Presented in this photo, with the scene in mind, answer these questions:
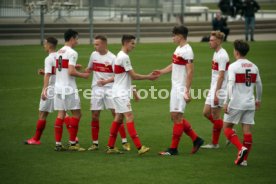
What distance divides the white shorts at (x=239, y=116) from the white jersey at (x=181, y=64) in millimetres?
1152

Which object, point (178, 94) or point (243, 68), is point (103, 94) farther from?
point (243, 68)

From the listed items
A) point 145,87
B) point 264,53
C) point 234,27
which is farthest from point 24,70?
point 234,27

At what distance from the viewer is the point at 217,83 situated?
535 inches

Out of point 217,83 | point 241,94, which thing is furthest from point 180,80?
point 241,94

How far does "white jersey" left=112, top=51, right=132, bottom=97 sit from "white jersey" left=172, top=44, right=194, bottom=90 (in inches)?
32.7

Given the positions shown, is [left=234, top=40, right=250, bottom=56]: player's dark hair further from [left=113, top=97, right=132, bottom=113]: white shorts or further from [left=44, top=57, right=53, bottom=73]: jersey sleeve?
[left=44, top=57, right=53, bottom=73]: jersey sleeve

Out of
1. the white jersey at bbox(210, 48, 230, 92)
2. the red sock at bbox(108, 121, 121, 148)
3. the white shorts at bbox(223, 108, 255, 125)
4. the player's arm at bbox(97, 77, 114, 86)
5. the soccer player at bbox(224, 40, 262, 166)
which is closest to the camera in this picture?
the soccer player at bbox(224, 40, 262, 166)

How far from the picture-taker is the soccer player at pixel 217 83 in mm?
13719

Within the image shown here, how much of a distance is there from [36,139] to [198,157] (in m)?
3.32

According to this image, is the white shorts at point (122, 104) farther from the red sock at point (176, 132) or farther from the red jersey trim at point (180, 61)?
the red jersey trim at point (180, 61)

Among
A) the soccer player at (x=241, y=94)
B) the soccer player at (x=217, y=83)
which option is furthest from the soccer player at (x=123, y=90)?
the soccer player at (x=241, y=94)

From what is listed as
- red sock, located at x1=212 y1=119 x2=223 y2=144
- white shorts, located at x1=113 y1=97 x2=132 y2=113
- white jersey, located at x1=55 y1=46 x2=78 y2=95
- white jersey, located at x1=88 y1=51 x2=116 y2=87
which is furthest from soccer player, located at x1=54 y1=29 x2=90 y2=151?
red sock, located at x1=212 y1=119 x2=223 y2=144

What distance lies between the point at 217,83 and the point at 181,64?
2.66 feet

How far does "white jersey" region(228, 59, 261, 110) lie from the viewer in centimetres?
1241
